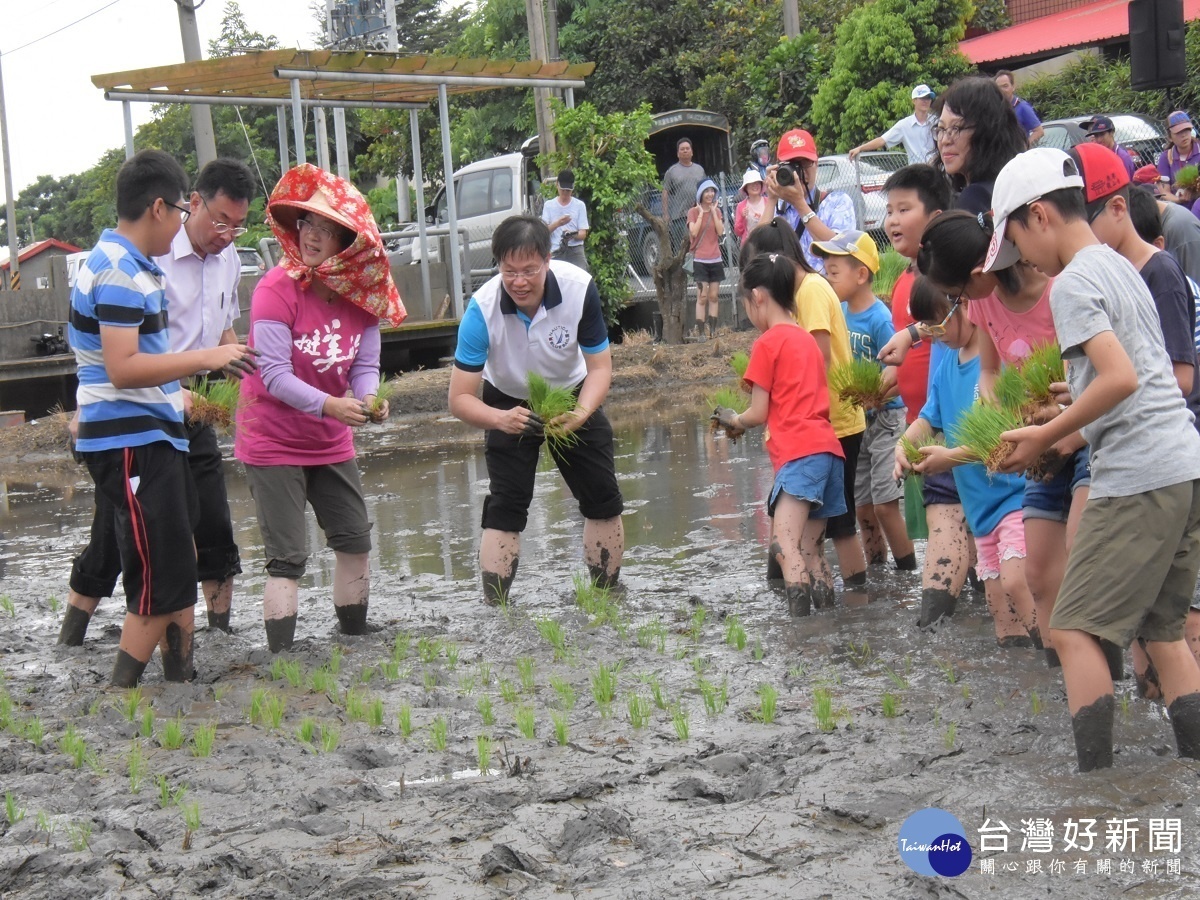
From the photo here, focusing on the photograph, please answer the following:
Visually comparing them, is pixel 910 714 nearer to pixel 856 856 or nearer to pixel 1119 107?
pixel 856 856

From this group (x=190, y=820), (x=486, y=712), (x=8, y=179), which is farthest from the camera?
(x=8, y=179)

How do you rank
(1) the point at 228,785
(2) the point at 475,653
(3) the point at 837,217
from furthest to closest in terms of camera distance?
(3) the point at 837,217 < (2) the point at 475,653 < (1) the point at 228,785

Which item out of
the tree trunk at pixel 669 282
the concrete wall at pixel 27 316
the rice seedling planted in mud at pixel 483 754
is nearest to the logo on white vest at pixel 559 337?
the rice seedling planted in mud at pixel 483 754

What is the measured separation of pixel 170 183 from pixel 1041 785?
385 cm

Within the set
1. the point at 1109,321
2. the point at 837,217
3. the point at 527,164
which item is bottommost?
the point at 1109,321

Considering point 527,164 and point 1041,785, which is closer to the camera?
point 1041,785

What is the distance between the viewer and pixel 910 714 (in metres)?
4.45

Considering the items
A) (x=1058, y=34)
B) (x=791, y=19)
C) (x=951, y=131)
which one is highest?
(x=791, y=19)

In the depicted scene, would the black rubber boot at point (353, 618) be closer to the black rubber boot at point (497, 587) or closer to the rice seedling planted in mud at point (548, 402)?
the black rubber boot at point (497, 587)

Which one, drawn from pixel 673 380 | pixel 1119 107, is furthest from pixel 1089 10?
pixel 673 380

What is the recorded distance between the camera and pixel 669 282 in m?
18.0

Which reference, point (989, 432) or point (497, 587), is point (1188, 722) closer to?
point (989, 432)

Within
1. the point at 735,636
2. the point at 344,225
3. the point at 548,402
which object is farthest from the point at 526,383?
the point at 735,636

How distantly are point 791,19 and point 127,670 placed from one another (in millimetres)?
25084
